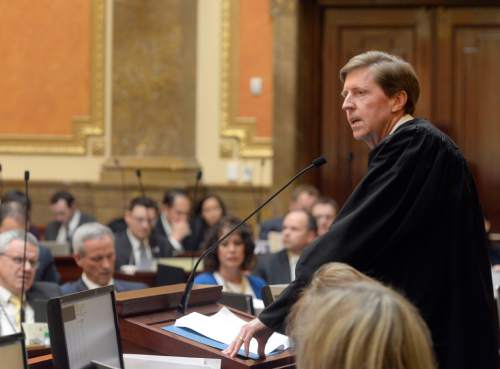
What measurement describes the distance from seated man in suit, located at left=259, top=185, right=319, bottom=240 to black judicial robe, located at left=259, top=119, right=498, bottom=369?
5159 mm

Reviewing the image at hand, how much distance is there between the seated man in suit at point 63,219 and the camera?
9.55m

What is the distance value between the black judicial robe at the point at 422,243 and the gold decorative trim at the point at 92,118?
8.62 m

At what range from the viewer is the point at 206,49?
35.6ft

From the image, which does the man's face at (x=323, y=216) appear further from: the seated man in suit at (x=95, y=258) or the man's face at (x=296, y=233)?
the seated man in suit at (x=95, y=258)

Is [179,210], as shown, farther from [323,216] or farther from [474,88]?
[474,88]

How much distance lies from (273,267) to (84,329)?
375 centimetres

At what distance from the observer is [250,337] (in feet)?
7.72

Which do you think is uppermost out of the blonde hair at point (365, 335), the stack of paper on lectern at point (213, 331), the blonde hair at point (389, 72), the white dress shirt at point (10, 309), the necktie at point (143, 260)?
the blonde hair at point (389, 72)

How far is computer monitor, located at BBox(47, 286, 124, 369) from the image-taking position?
7.07ft

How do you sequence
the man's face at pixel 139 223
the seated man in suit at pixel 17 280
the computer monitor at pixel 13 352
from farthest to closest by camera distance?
the man's face at pixel 139 223 → the seated man in suit at pixel 17 280 → the computer monitor at pixel 13 352

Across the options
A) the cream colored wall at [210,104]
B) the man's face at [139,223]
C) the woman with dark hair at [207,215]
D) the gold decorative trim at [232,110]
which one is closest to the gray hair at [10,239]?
the man's face at [139,223]

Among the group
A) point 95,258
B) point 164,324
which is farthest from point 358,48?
point 164,324

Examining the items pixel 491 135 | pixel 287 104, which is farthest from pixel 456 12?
pixel 287 104

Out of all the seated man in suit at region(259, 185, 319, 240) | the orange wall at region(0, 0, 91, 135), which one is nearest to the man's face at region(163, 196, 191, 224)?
the seated man in suit at region(259, 185, 319, 240)
